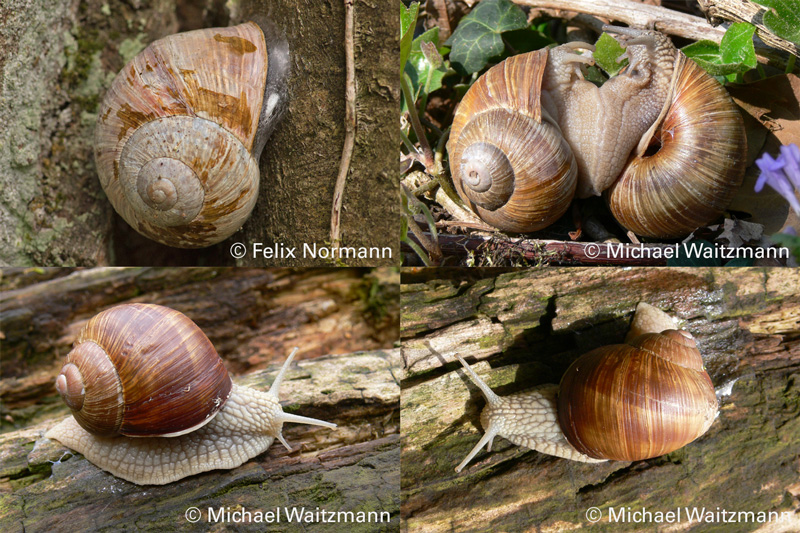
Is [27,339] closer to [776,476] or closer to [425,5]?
[425,5]

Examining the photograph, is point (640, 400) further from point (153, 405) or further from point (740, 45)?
point (153, 405)

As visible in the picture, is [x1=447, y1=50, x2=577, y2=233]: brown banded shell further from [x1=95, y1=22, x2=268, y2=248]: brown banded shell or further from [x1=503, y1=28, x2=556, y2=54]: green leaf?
[x1=95, y1=22, x2=268, y2=248]: brown banded shell

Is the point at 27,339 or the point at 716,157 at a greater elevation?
the point at 716,157

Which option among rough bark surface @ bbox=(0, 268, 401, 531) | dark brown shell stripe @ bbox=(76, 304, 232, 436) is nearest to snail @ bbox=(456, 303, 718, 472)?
rough bark surface @ bbox=(0, 268, 401, 531)

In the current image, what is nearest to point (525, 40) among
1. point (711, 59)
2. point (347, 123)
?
point (711, 59)

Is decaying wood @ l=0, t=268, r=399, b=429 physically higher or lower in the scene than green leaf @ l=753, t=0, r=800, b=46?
lower

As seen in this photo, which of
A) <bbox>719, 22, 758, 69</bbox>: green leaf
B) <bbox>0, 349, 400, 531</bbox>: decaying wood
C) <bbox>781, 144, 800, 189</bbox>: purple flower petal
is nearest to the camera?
<bbox>781, 144, 800, 189</bbox>: purple flower petal

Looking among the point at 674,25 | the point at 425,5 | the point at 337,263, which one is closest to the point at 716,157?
the point at 674,25
